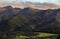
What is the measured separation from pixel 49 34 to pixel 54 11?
117 centimetres

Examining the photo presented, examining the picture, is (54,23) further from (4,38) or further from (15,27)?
(4,38)

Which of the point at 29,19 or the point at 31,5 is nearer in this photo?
the point at 29,19

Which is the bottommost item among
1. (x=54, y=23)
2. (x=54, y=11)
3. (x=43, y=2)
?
(x=54, y=23)

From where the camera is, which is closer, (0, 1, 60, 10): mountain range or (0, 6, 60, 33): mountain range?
(0, 6, 60, 33): mountain range

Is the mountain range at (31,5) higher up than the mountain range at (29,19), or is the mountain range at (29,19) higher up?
the mountain range at (31,5)

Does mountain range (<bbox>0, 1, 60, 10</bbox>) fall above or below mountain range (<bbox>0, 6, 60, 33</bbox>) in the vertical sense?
above

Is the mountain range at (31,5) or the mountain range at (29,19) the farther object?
the mountain range at (31,5)

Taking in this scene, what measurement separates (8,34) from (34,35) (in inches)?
46.0

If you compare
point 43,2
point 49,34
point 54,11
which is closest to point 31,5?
point 43,2

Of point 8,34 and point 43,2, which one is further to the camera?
point 43,2

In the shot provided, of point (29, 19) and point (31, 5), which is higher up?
point (31, 5)

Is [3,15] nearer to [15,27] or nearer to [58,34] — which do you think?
[15,27]

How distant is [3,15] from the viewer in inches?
330

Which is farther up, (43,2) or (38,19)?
(43,2)
